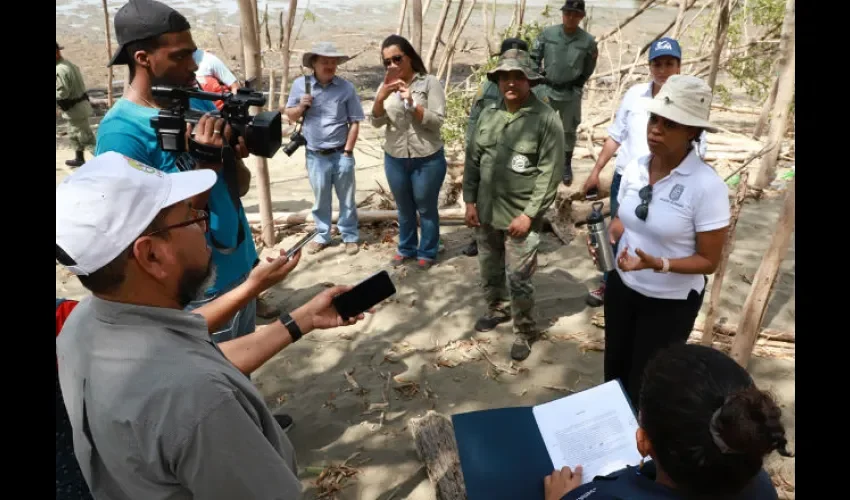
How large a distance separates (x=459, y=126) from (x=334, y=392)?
12.3ft

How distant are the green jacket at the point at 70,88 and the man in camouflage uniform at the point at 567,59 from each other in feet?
22.6

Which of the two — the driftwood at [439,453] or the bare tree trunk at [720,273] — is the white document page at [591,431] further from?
the bare tree trunk at [720,273]

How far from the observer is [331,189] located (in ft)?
19.0

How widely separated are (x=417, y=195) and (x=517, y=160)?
166cm

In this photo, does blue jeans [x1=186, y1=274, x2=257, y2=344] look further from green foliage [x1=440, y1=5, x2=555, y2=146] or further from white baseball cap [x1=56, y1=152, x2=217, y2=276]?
green foliage [x1=440, y1=5, x2=555, y2=146]

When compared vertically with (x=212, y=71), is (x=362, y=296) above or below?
below

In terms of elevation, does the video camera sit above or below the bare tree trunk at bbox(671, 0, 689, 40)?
below

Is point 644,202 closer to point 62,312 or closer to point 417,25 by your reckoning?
point 62,312

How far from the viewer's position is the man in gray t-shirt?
49.4 inches

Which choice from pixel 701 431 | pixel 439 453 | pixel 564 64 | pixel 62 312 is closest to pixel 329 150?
pixel 564 64

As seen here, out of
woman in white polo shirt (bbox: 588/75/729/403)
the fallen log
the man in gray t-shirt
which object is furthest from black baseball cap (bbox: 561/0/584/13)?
the man in gray t-shirt

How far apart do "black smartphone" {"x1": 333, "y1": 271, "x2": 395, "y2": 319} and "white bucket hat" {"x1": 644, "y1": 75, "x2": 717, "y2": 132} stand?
1.39m
